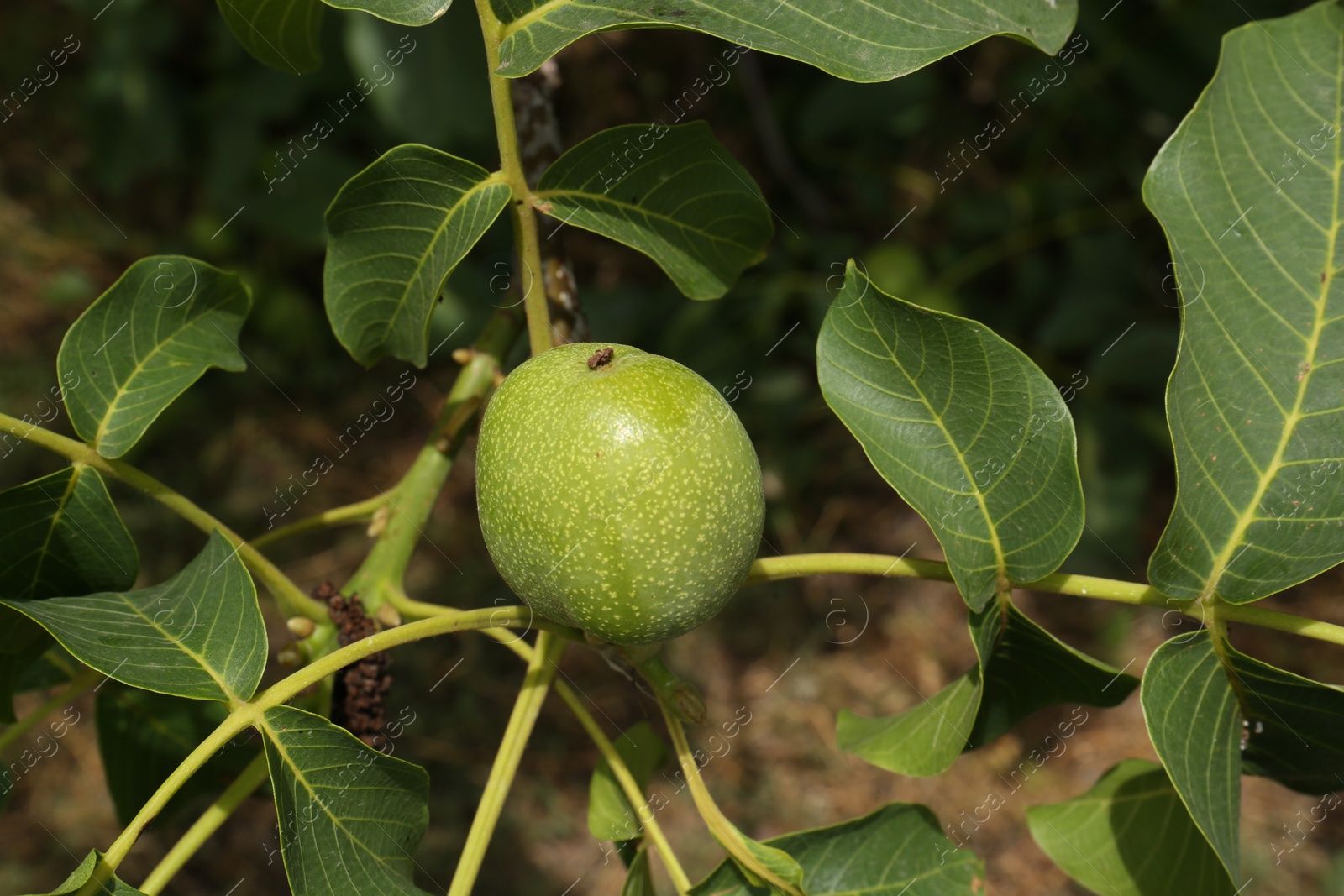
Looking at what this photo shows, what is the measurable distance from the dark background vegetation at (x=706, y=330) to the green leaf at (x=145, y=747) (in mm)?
803

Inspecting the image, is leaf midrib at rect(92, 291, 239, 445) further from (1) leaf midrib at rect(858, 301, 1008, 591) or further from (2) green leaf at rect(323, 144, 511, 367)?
(1) leaf midrib at rect(858, 301, 1008, 591)

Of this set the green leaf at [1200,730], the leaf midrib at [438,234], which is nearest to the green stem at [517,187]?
the leaf midrib at [438,234]

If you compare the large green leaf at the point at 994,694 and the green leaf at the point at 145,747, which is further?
the green leaf at the point at 145,747

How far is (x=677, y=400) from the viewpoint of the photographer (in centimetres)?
98

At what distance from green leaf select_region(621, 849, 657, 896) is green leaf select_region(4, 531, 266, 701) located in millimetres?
478

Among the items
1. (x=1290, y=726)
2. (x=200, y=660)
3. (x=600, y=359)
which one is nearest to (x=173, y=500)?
(x=200, y=660)

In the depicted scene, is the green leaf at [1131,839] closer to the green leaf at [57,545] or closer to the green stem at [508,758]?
the green stem at [508,758]

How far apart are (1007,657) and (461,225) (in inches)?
32.2

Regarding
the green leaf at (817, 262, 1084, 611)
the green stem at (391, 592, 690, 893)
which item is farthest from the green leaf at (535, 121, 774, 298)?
the green stem at (391, 592, 690, 893)

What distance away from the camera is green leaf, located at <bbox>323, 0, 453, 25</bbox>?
0.96 meters

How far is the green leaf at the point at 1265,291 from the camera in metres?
1.02

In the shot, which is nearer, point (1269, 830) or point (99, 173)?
point (1269, 830)

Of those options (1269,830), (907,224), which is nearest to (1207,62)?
(907,224)

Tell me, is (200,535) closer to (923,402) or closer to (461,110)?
(461,110)
